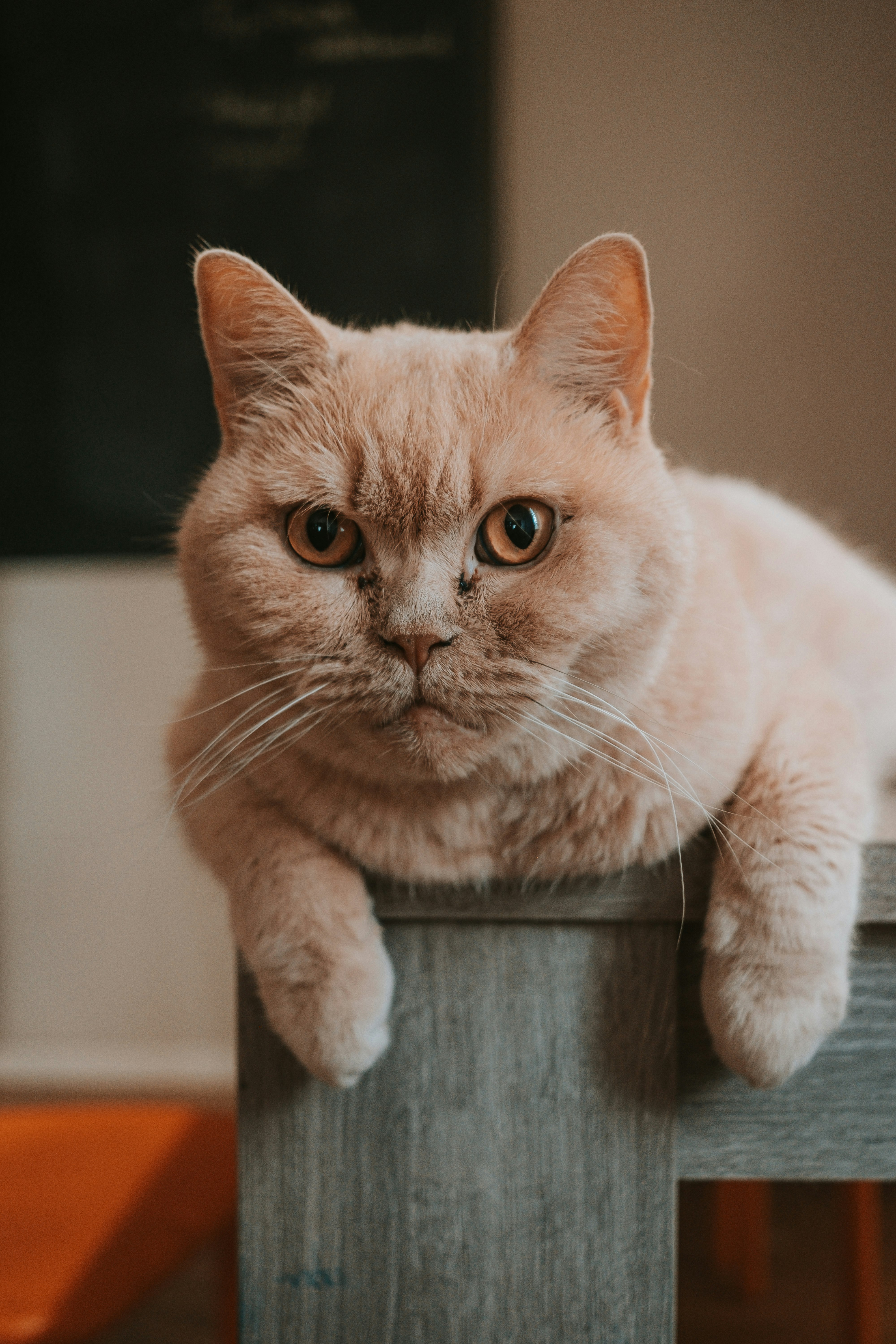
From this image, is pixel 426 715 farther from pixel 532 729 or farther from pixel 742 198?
pixel 742 198

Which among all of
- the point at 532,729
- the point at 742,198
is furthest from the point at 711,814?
the point at 742,198

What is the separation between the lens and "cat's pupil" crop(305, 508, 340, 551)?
60 centimetres

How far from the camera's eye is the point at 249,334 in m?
0.65

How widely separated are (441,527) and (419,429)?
0.24ft

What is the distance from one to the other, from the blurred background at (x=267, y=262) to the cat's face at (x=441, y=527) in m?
0.58

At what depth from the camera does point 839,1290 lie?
1557 mm

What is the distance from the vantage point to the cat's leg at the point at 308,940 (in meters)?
0.59

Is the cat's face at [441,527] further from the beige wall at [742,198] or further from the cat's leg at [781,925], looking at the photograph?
the beige wall at [742,198]

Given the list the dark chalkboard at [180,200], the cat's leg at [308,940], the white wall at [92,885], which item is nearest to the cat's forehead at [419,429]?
the cat's leg at [308,940]

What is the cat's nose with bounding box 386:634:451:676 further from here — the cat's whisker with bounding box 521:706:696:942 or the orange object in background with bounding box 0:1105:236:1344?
the orange object in background with bounding box 0:1105:236:1344

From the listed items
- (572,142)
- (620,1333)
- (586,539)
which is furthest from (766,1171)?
(572,142)

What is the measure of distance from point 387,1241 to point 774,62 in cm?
140

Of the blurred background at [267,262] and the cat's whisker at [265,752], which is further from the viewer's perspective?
the blurred background at [267,262]

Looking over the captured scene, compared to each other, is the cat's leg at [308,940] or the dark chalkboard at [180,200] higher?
the dark chalkboard at [180,200]
